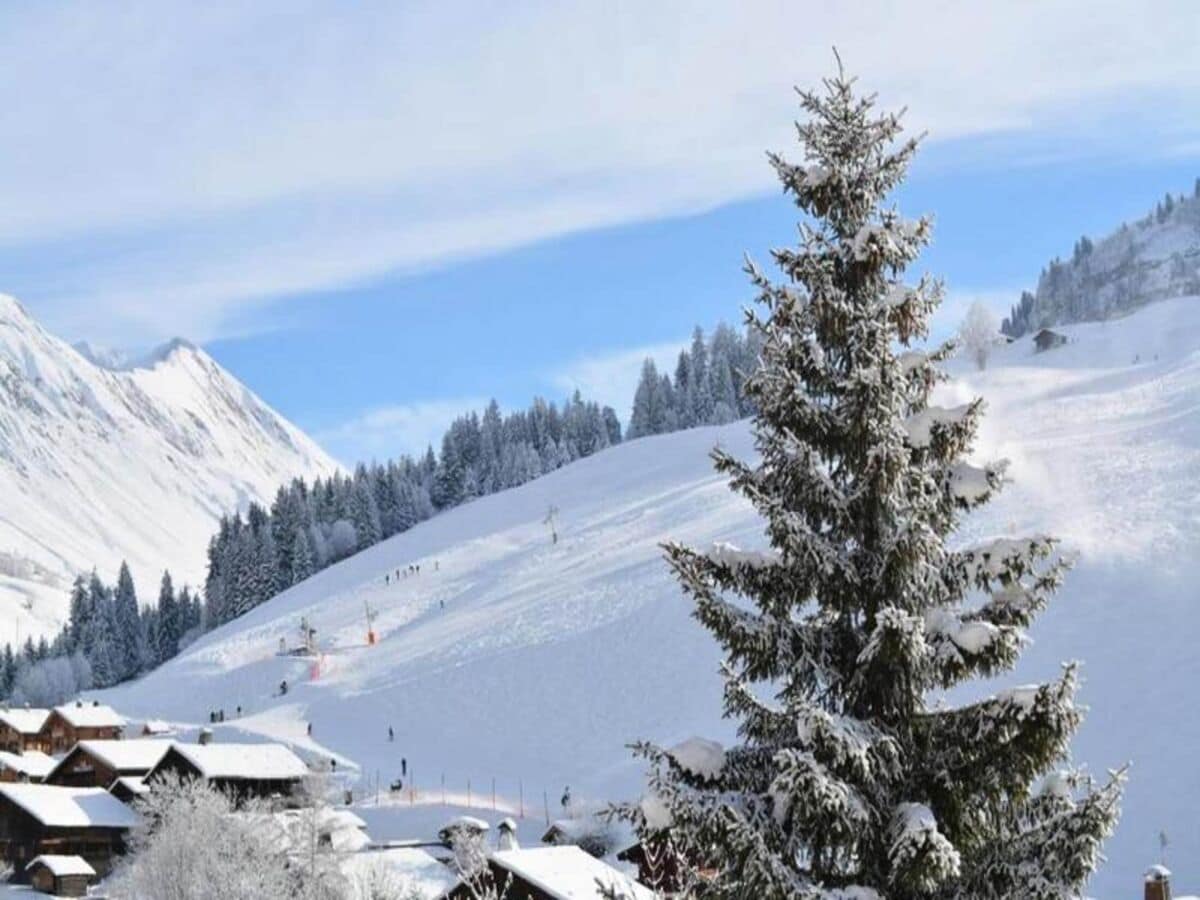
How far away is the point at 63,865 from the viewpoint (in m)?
64.2

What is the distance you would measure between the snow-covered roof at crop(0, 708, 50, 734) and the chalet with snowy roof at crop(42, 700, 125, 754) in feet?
3.28

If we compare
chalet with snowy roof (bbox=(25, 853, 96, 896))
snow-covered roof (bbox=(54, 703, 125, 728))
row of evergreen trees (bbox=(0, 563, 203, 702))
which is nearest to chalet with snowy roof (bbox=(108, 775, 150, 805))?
chalet with snowy roof (bbox=(25, 853, 96, 896))

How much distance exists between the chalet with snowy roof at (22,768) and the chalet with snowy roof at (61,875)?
18115 mm

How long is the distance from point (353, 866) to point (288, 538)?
132 meters

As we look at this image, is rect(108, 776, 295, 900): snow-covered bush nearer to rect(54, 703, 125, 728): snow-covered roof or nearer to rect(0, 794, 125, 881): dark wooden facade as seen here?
rect(0, 794, 125, 881): dark wooden facade

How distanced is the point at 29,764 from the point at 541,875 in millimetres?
58059

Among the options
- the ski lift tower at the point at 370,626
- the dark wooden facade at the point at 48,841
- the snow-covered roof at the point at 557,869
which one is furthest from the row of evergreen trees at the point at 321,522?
the snow-covered roof at the point at 557,869

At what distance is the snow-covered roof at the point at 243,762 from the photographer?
6962 centimetres

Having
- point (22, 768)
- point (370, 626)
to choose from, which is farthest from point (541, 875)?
point (370, 626)

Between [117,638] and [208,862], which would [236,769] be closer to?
[208,862]

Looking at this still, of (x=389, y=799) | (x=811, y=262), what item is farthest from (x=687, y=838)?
(x=389, y=799)

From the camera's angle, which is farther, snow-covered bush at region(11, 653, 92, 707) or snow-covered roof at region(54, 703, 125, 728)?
snow-covered bush at region(11, 653, 92, 707)

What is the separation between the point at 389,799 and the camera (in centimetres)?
7212

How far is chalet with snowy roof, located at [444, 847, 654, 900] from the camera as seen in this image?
126 ft
